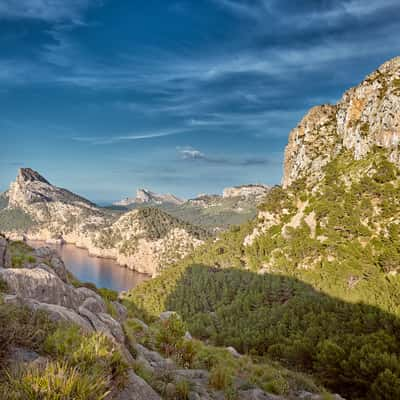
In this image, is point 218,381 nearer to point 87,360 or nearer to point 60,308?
point 60,308

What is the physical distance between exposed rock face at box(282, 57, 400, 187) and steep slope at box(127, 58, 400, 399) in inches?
10.2

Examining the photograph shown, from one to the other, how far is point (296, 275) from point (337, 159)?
3126 centimetres

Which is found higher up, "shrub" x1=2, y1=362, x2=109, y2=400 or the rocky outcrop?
"shrub" x1=2, y1=362, x2=109, y2=400

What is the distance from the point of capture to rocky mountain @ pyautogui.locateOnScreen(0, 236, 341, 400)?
3756 millimetres

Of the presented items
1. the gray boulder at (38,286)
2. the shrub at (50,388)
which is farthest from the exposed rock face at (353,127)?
the shrub at (50,388)

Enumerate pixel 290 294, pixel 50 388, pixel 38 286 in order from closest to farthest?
1. pixel 50 388
2. pixel 38 286
3. pixel 290 294

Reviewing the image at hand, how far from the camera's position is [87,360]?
479 centimetres

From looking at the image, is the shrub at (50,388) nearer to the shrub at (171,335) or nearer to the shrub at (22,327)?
the shrub at (22,327)

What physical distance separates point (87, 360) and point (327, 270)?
149 feet

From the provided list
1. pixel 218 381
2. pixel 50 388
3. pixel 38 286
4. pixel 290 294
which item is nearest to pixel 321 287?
pixel 290 294

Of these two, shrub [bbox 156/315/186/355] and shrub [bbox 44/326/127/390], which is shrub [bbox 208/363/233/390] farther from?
shrub [bbox 44/326/127/390]

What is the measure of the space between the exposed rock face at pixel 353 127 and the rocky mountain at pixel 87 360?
49.0 metres

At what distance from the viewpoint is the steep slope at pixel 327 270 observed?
73.9 ft

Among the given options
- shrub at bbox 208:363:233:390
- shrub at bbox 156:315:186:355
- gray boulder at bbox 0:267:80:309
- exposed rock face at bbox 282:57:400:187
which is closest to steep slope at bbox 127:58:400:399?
exposed rock face at bbox 282:57:400:187
